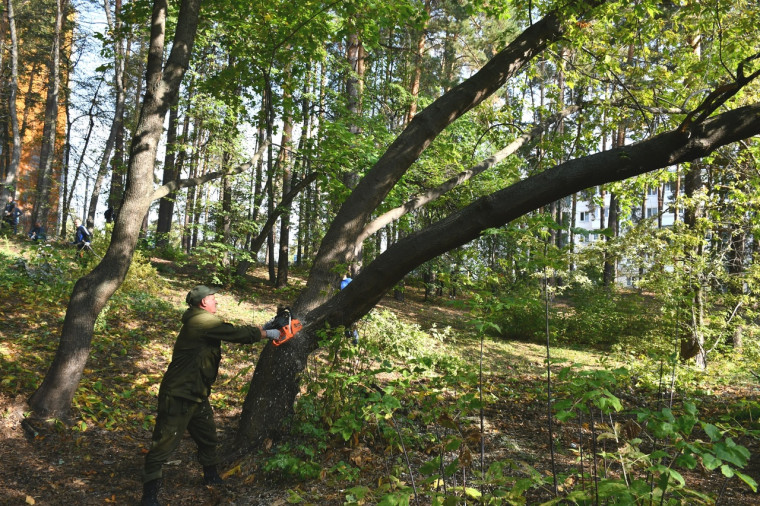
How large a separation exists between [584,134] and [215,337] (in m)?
6.18

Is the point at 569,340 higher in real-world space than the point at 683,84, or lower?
lower

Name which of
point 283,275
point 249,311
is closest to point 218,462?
point 249,311

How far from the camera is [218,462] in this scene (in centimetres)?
413

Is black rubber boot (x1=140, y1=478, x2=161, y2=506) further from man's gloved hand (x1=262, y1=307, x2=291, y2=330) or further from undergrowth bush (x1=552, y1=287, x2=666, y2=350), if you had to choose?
undergrowth bush (x1=552, y1=287, x2=666, y2=350)

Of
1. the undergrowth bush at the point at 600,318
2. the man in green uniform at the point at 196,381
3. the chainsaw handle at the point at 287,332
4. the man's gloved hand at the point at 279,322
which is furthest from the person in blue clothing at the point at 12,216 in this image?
the undergrowth bush at the point at 600,318

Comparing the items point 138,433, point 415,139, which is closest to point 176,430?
point 138,433

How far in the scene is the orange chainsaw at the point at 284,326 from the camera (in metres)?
4.14

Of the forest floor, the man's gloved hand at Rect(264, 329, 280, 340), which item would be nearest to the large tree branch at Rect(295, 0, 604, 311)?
the man's gloved hand at Rect(264, 329, 280, 340)

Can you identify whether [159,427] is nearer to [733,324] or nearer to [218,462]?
[218,462]

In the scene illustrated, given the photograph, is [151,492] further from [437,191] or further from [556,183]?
[437,191]

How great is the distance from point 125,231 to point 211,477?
280 cm

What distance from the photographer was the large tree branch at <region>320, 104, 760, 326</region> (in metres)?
3.08

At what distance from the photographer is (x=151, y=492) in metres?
3.75

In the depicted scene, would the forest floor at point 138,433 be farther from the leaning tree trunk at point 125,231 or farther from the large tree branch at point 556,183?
the large tree branch at point 556,183
